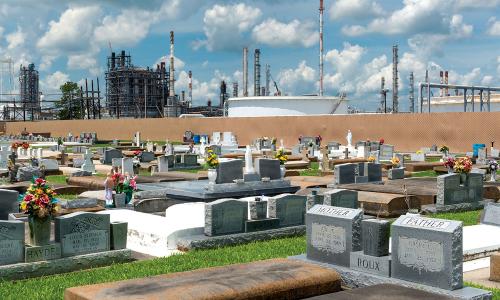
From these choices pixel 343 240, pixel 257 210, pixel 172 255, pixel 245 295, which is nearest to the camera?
pixel 245 295

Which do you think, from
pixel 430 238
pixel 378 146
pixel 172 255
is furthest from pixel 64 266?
pixel 378 146

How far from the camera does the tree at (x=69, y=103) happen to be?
12388cm

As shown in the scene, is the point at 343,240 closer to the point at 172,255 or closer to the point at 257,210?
the point at 172,255

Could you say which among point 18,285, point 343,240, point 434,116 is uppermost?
point 434,116

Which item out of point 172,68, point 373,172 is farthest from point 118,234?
point 172,68

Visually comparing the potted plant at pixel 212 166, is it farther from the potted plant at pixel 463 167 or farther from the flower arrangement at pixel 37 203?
the flower arrangement at pixel 37 203

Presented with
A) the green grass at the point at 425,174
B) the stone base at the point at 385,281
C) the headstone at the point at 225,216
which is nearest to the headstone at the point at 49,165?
the green grass at the point at 425,174

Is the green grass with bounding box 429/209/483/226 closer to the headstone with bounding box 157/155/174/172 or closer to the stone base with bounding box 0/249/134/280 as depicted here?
the stone base with bounding box 0/249/134/280

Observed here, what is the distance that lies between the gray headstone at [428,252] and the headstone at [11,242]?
5733mm

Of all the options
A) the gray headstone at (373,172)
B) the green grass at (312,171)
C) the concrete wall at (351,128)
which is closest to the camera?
the gray headstone at (373,172)

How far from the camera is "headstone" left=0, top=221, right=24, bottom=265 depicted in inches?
381

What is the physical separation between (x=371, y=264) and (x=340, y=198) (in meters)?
5.55

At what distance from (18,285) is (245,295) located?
12.7 ft

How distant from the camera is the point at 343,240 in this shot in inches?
350
